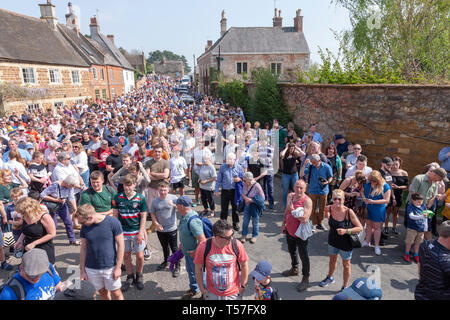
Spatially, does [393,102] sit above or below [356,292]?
above

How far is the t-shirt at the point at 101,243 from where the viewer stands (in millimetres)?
3682

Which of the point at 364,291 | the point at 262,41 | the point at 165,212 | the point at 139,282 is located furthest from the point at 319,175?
the point at 262,41

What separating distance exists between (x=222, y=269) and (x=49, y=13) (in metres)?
33.3

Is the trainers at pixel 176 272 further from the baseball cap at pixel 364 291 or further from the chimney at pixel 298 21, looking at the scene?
the chimney at pixel 298 21

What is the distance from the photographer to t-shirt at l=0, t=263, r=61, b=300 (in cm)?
271

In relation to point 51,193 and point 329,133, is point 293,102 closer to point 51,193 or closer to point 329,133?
point 329,133

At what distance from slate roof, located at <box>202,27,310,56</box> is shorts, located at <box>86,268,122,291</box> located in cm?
3585

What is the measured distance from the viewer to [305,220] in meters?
4.61

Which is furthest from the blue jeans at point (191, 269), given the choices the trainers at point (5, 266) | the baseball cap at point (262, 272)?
the trainers at point (5, 266)

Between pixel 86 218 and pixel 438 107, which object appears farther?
pixel 438 107

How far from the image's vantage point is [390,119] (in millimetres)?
9180

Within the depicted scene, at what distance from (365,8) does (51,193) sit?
1469 centimetres

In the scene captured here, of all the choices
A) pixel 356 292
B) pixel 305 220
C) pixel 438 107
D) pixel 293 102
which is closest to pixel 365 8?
pixel 293 102
